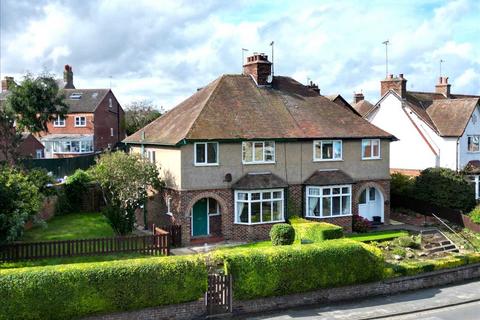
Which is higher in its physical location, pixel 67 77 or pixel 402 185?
pixel 67 77

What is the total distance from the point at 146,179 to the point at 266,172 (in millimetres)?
6508

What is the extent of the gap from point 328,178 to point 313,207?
6.06 feet

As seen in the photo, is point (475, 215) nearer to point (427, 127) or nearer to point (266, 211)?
point (427, 127)

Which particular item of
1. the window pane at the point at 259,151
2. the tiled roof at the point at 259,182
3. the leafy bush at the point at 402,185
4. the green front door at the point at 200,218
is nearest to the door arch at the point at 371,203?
the leafy bush at the point at 402,185

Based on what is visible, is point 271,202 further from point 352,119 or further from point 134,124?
point 134,124

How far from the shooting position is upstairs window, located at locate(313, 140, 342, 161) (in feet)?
101

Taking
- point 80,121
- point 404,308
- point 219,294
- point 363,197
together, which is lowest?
point 404,308

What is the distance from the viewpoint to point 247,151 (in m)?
29.1

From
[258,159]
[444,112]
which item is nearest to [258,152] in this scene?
[258,159]

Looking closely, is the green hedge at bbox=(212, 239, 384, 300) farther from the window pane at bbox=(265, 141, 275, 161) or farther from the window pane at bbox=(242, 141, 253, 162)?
the window pane at bbox=(265, 141, 275, 161)

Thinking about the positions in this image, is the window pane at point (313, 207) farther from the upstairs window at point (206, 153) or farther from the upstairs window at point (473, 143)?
the upstairs window at point (473, 143)

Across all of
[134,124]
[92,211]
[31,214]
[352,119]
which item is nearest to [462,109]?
[352,119]

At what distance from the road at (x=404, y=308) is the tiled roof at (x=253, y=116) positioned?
11.1 meters

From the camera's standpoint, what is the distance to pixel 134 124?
81562mm
